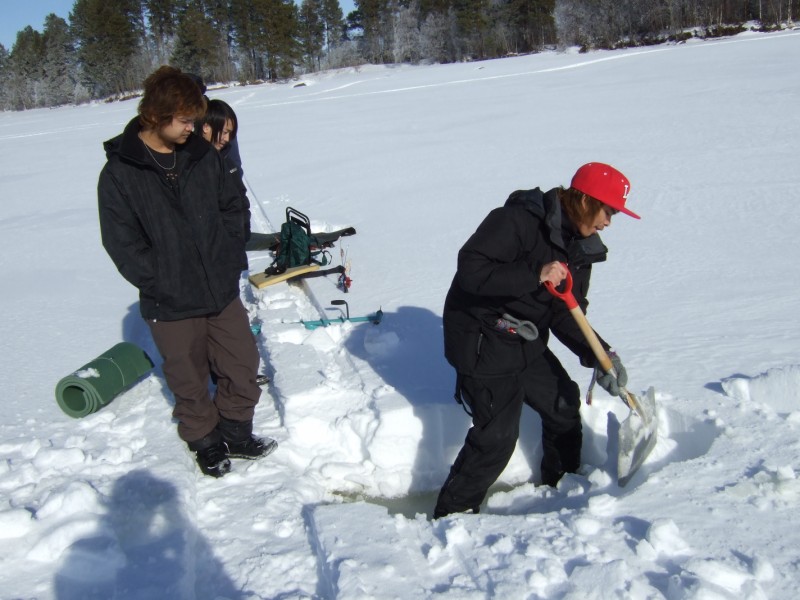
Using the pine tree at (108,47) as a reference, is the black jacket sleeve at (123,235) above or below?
below

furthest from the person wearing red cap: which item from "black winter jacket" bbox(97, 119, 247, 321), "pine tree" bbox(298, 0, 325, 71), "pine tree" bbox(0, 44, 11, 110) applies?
"pine tree" bbox(0, 44, 11, 110)

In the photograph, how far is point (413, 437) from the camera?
3.21 meters

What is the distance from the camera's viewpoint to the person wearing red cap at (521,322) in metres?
2.33

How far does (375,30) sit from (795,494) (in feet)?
188

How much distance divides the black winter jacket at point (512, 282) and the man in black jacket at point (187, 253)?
3.10 feet

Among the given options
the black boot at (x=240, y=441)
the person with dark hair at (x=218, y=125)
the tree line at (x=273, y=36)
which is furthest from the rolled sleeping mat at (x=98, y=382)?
the tree line at (x=273, y=36)

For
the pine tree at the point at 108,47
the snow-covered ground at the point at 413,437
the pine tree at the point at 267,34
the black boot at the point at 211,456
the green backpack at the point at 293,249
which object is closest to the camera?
the snow-covered ground at the point at 413,437

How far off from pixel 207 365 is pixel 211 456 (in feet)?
1.28

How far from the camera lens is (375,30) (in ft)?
180

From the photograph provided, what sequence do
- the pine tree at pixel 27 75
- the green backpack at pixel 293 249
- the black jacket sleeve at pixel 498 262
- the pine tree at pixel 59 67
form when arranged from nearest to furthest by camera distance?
the black jacket sleeve at pixel 498 262
the green backpack at pixel 293 249
the pine tree at pixel 59 67
the pine tree at pixel 27 75

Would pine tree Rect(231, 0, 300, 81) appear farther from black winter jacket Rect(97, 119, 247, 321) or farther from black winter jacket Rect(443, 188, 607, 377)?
black winter jacket Rect(443, 188, 607, 377)

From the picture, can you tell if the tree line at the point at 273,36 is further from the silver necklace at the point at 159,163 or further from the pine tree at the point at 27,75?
the silver necklace at the point at 159,163

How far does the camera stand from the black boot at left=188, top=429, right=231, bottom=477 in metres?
2.93

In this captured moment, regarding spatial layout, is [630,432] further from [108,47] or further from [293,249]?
[108,47]
